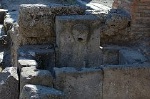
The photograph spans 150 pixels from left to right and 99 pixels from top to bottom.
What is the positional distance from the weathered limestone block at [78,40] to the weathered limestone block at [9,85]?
0.96m

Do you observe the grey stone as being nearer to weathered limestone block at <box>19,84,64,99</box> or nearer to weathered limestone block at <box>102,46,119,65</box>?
weathered limestone block at <box>19,84,64,99</box>

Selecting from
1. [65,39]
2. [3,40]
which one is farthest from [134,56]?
[3,40]

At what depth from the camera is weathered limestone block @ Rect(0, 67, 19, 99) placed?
16.2 ft

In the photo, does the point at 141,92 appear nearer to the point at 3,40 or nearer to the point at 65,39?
the point at 65,39

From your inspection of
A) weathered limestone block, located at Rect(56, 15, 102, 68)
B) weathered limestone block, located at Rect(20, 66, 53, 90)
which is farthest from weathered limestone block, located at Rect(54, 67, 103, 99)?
weathered limestone block, located at Rect(56, 15, 102, 68)

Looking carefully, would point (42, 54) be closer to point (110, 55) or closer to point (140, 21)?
point (110, 55)

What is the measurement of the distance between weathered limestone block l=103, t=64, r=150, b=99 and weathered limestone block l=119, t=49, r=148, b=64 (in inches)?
15.3

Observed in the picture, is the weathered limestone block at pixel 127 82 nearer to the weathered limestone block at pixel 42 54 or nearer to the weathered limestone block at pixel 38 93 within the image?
the weathered limestone block at pixel 38 93

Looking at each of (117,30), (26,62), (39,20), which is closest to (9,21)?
(39,20)

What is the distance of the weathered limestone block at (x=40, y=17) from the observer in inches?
231

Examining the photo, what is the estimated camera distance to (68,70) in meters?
4.94

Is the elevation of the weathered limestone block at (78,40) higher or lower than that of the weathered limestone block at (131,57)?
higher

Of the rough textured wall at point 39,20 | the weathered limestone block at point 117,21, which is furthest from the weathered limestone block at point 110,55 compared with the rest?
the rough textured wall at point 39,20

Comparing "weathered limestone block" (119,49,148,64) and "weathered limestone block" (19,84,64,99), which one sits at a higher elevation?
"weathered limestone block" (119,49,148,64)
